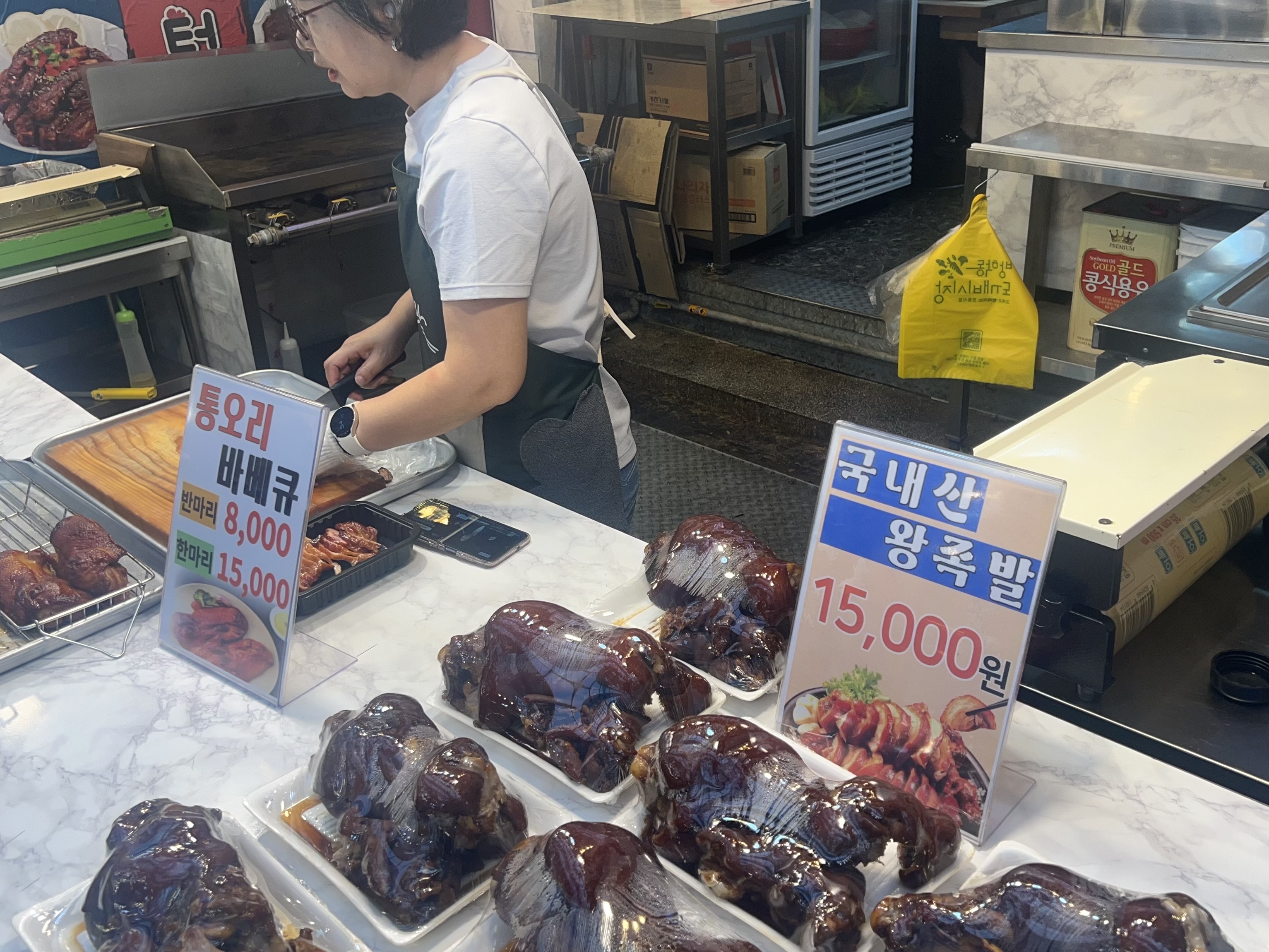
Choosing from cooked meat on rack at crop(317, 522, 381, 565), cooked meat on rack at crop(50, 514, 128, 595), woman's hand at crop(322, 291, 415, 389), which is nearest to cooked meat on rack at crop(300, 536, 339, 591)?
cooked meat on rack at crop(317, 522, 381, 565)

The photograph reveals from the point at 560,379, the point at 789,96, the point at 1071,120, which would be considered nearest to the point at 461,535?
the point at 560,379

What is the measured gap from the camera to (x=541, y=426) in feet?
6.52

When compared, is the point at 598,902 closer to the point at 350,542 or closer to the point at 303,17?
the point at 350,542

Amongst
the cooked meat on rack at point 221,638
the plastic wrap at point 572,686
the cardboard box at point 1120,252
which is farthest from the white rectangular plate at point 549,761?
the cardboard box at point 1120,252

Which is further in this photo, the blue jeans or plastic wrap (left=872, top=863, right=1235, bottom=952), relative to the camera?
the blue jeans

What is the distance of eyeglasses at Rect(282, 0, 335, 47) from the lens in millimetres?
1675

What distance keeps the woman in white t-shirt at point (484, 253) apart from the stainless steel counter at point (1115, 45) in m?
2.32

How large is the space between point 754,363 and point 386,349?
3239mm

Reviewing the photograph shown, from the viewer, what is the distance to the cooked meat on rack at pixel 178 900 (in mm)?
962

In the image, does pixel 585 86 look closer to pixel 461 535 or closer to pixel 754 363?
pixel 754 363

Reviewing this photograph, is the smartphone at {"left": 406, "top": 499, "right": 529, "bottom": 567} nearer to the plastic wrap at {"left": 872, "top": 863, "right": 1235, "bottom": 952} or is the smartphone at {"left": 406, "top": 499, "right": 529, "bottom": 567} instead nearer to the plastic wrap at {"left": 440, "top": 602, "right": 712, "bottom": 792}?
the plastic wrap at {"left": 440, "top": 602, "right": 712, "bottom": 792}

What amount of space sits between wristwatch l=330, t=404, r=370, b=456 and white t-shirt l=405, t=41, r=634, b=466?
0.82 feet

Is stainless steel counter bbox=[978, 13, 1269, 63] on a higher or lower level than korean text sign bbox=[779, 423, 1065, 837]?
higher

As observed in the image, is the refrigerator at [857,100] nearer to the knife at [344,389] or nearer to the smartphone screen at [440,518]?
the knife at [344,389]
